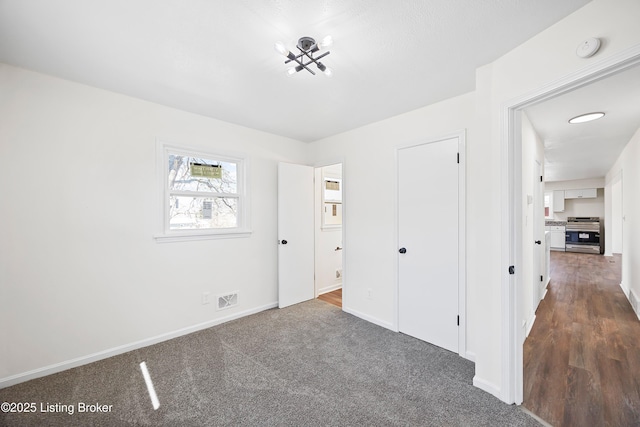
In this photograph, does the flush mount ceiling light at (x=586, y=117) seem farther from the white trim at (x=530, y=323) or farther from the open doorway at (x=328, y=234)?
the open doorway at (x=328, y=234)

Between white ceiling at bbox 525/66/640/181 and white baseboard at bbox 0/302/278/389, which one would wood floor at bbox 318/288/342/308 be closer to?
white baseboard at bbox 0/302/278/389

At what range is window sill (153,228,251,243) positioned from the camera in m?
2.73

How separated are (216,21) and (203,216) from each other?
2.13 meters

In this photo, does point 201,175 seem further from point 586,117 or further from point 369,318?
point 586,117

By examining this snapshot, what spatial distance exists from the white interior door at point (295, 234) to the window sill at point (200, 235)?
58 cm

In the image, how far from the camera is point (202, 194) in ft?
10.1

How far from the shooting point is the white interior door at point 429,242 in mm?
2518

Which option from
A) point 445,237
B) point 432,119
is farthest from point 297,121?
point 445,237

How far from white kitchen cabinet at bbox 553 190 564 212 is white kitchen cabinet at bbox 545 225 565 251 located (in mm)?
613

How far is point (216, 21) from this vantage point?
60.4 inches

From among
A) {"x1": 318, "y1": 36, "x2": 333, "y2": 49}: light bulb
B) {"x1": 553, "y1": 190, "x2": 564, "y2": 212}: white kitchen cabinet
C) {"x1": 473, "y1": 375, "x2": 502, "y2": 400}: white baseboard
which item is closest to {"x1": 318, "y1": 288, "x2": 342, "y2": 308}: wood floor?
{"x1": 473, "y1": 375, "x2": 502, "y2": 400}: white baseboard

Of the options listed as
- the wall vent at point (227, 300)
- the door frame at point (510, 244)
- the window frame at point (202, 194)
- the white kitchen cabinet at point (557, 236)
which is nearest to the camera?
the door frame at point (510, 244)

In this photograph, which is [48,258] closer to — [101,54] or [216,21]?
[101,54]

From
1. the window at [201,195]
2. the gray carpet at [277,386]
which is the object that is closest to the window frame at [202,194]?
the window at [201,195]
